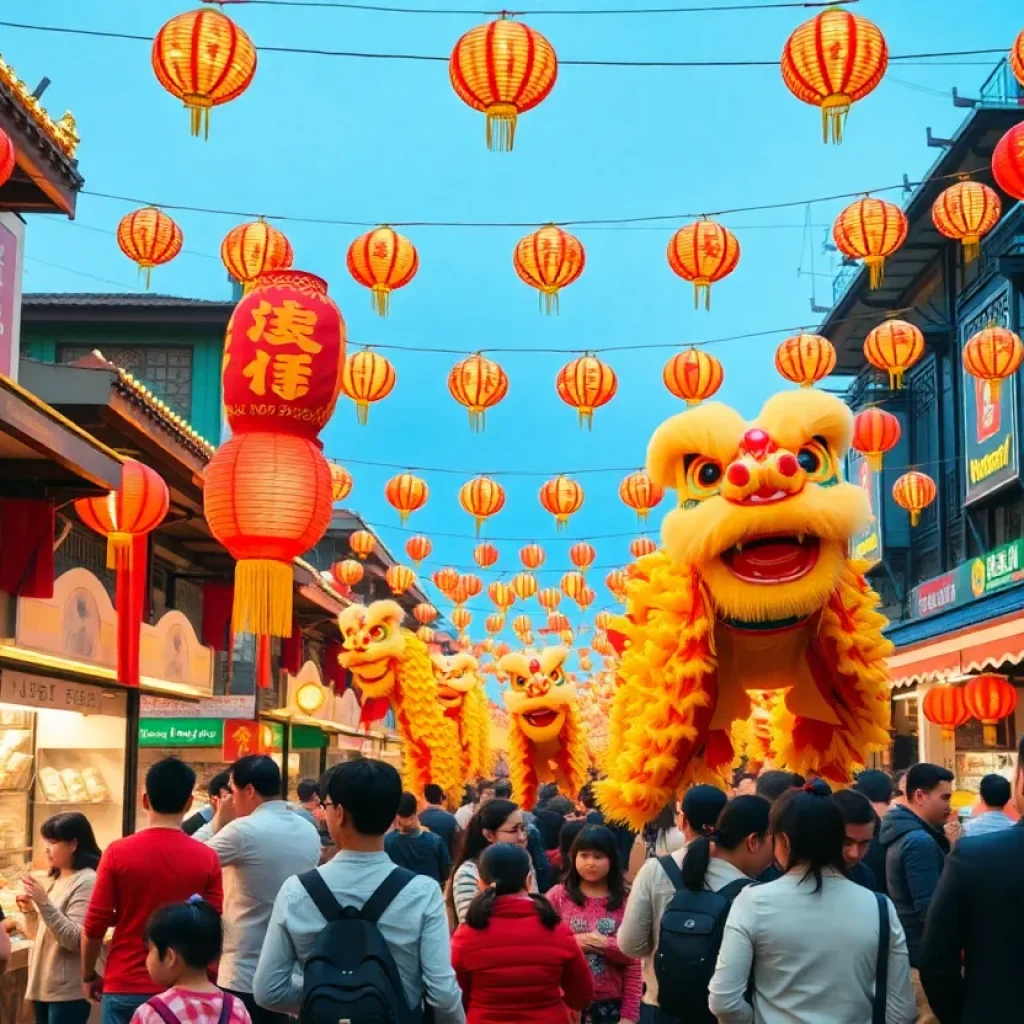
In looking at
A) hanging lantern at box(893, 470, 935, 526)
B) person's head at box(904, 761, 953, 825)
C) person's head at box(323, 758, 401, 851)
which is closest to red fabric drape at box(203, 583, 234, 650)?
hanging lantern at box(893, 470, 935, 526)

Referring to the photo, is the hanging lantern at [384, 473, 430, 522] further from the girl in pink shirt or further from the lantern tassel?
the girl in pink shirt

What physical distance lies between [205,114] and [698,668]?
5.21m

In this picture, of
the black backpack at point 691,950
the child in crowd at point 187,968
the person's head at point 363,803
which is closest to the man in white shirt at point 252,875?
the child in crowd at point 187,968

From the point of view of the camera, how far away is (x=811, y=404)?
7.05 metres

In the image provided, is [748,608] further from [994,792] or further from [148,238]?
[148,238]

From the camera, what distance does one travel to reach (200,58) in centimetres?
937

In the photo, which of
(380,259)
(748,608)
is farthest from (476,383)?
(748,608)

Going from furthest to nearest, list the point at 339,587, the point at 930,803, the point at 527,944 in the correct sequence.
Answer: the point at 339,587, the point at 930,803, the point at 527,944

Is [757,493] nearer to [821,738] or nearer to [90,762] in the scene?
[821,738]

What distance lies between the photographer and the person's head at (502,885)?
171 inches

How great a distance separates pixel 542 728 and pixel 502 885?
11507 mm

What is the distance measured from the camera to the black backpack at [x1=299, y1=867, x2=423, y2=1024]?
3352 mm

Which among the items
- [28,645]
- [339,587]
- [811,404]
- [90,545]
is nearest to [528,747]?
[90,545]

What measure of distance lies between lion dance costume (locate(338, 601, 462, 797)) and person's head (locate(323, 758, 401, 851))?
12974mm
